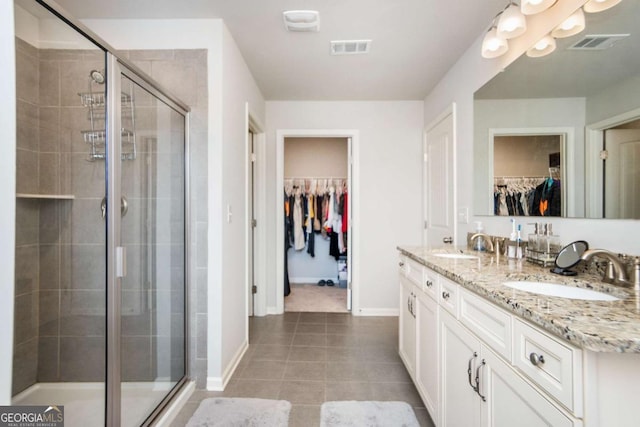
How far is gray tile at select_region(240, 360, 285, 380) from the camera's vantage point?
80.5 inches

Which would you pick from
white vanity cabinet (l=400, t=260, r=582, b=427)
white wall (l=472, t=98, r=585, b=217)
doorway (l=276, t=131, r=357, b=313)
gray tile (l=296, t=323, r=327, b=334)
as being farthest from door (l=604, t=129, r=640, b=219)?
doorway (l=276, t=131, r=357, b=313)

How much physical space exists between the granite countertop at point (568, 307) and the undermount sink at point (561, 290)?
0.02 metres

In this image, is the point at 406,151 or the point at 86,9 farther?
the point at 406,151

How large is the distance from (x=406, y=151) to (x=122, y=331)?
3.01m

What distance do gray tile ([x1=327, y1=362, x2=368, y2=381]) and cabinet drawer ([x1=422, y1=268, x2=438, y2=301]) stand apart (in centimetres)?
89

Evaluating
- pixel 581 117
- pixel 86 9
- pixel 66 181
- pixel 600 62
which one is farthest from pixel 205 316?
pixel 600 62

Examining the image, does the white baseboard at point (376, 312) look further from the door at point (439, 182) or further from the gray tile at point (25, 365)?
the gray tile at point (25, 365)

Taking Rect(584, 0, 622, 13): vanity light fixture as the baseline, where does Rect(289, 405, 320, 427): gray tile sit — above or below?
below

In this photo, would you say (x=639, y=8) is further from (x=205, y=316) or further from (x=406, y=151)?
(x=205, y=316)

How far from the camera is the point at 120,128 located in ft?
4.65

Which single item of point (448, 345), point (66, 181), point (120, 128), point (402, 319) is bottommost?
point (402, 319)

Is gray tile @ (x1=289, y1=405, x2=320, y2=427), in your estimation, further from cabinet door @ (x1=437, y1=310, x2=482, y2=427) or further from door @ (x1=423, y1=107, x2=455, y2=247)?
door @ (x1=423, y1=107, x2=455, y2=247)

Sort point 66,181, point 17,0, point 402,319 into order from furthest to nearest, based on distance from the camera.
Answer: point 402,319, point 66,181, point 17,0

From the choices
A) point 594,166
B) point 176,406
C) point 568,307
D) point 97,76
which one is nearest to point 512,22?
point 594,166
